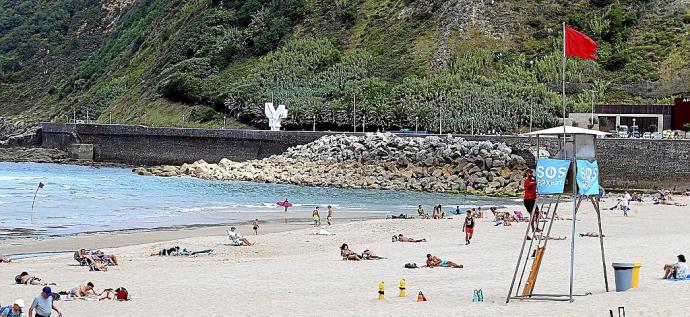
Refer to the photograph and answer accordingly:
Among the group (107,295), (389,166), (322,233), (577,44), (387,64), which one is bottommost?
(107,295)

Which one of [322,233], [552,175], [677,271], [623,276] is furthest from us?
[322,233]

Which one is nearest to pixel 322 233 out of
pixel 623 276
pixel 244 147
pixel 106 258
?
pixel 106 258

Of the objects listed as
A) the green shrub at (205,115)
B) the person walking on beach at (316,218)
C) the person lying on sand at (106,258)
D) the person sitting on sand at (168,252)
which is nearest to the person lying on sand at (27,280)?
the person lying on sand at (106,258)

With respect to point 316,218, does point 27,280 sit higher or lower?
lower

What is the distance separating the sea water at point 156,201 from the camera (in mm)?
44219

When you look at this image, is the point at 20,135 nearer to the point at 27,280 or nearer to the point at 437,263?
the point at 27,280

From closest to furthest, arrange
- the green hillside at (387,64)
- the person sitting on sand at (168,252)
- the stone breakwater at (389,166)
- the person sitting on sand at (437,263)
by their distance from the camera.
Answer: the person sitting on sand at (437,263), the person sitting on sand at (168,252), the stone breakwater at (389,166), the green hillside at (387,64)

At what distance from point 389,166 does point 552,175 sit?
169ft

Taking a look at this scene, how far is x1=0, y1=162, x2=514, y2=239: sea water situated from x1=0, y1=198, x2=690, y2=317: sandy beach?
608 centimetres

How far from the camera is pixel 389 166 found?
7031 centimetres

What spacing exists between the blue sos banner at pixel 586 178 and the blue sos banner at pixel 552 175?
0.78 ft

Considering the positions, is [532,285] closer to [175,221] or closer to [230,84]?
[175,221]

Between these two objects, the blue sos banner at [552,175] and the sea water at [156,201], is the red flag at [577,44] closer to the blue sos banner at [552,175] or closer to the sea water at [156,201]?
the blue sos banner at [552,175]

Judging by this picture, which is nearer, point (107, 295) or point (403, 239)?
point (107, 295)
